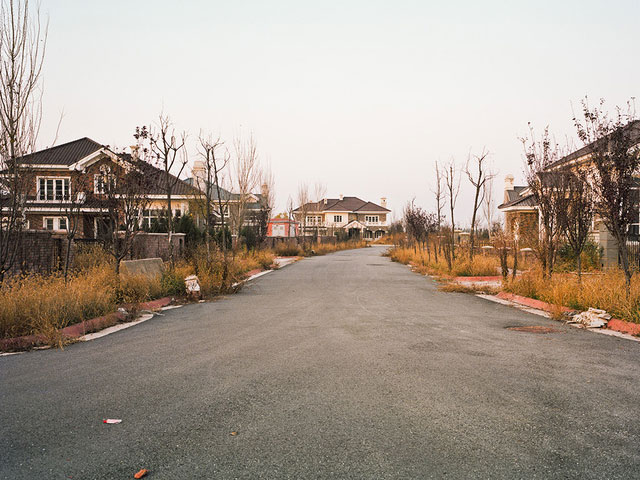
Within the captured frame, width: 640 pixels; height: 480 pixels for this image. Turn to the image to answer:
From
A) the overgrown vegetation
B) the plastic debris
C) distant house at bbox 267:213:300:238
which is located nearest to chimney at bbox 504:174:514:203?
the overgrown vegetation

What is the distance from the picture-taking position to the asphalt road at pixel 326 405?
12.3ft

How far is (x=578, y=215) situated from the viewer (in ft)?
42.2

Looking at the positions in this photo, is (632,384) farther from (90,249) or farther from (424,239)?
(424,239)

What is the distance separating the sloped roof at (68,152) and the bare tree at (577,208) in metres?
32.9

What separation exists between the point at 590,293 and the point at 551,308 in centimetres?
93

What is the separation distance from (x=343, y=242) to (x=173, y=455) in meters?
59.4

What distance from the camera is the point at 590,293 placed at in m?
10.9

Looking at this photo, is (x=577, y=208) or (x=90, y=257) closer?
(x=577, y=208)

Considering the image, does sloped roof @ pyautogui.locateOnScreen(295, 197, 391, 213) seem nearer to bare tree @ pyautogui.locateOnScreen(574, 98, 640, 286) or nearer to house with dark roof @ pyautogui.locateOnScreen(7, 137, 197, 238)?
house with dark roof @ pyautogui.locateOnScreen(7, 137, 197, 238)

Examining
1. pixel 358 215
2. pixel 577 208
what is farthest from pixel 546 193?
pixel 358 215

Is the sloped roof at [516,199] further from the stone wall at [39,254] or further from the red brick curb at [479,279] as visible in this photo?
the stone wall at [39,254]

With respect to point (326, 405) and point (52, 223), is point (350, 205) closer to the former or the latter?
point (52, 223)

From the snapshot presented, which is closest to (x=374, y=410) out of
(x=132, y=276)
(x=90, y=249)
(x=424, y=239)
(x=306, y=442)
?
(x=306, y=442)

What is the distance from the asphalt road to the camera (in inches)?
148
